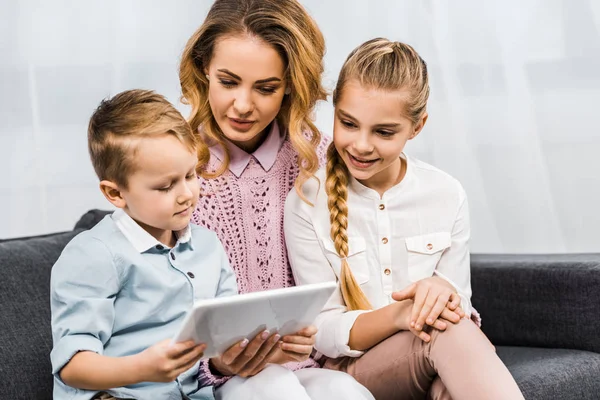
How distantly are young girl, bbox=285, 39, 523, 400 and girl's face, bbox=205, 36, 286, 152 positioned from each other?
0.49 feet

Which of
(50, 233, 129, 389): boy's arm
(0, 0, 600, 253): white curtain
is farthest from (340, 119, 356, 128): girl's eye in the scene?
(0, 0, 600, 253): white curtain

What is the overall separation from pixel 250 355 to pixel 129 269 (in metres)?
0.26

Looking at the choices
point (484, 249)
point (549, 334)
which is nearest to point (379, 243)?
point (549, 334)

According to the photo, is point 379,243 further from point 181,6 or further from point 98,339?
point 181,6

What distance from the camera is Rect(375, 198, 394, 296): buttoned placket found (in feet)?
6.41

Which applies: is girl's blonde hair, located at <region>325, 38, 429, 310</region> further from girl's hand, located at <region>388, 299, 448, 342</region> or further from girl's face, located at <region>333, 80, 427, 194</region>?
girl's hand, located at <region>388, 299, 448, 342</region>

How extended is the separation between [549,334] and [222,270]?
3.04ft

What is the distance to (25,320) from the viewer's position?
1.89 meters

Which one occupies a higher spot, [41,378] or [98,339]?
[98,339]

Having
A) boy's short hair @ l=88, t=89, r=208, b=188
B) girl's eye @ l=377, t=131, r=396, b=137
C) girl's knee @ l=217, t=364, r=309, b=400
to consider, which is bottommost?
girl's knee @ l=217, t=364, r=309, b=400

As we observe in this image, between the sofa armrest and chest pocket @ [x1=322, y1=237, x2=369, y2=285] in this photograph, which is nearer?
chest pocket @ [x1=322, y1=237, x2=369, y2=285]

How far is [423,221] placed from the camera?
6.52 feet

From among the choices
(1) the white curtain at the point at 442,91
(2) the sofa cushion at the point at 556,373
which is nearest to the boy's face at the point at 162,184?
(2) the sofa cushion at the point at 556,373

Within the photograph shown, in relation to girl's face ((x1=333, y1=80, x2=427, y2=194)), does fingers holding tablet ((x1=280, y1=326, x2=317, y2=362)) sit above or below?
below
